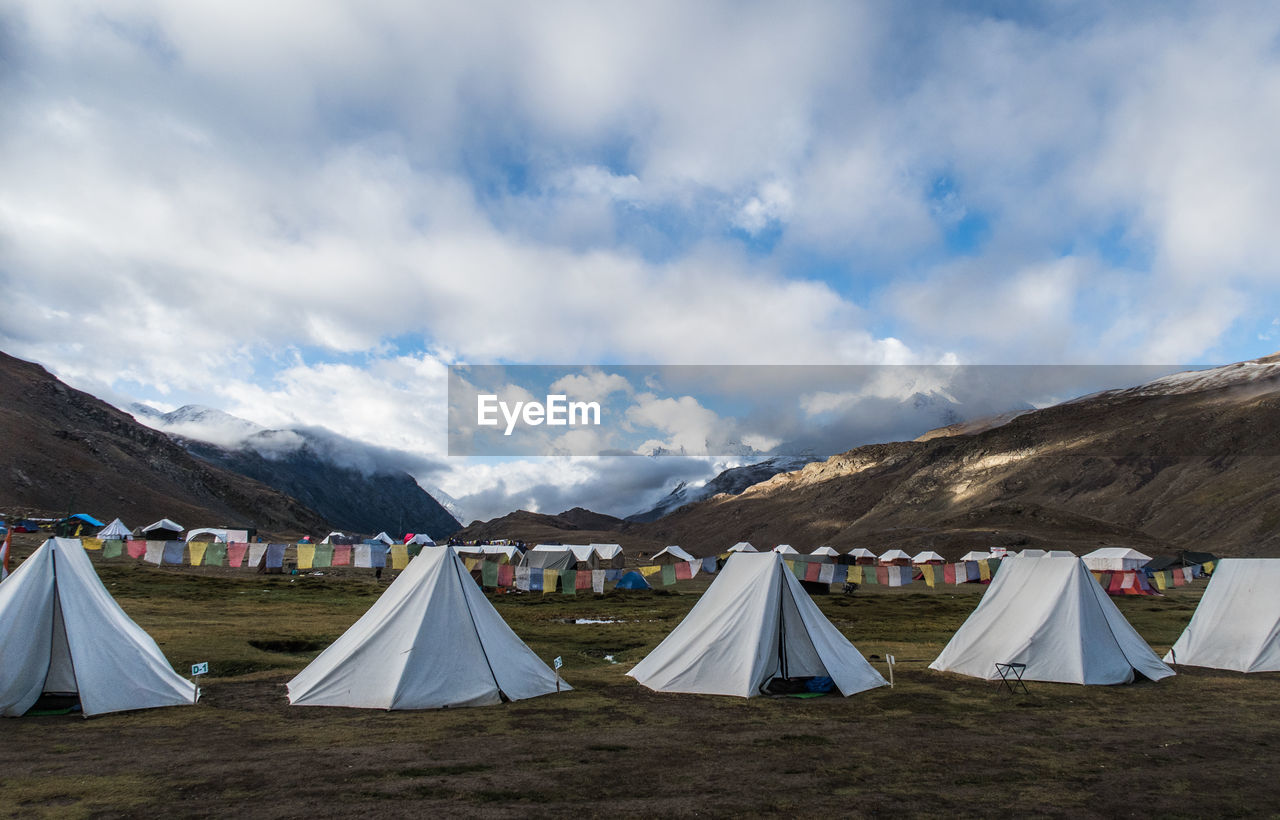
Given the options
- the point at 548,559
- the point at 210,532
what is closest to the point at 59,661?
the point at 548,559

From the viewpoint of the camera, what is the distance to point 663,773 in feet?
32.4

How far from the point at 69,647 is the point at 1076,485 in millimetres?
132016

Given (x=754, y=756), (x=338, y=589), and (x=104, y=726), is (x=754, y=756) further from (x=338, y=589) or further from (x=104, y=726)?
(x=338, y=589)

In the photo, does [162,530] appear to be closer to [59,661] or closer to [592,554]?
[592,554]

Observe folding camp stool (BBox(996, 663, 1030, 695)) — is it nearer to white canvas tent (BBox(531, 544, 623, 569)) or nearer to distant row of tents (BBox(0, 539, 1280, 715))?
distant row of tents (BBox(0, 539, 1280, 715))

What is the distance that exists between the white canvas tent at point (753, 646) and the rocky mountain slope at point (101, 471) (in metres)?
98.3

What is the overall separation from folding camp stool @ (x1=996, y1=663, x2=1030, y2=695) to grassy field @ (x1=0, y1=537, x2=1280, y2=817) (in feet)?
1.30

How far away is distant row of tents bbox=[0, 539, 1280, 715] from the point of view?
1312cm

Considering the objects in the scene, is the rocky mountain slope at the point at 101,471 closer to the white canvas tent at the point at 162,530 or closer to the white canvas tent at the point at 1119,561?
the white canvas tent at the point at 162,530

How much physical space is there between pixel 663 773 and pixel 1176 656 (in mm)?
18221

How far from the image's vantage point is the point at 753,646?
15805 mm

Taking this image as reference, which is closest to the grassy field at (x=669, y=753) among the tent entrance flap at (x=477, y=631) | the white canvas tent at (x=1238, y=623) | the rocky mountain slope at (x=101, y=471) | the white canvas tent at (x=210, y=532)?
the tent entrance flap at (x=477, y=631)

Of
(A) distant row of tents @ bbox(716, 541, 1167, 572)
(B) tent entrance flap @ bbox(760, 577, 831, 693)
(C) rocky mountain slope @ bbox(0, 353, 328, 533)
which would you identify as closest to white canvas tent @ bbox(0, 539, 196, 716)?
(B) tent entrance flap @ bbox(760, 577, 831, 693)

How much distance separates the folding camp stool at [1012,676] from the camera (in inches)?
645
